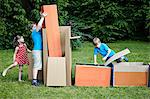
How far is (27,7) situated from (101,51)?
6.53 metres

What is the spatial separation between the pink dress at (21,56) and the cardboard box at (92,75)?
125 cm

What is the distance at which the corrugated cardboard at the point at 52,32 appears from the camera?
7.59 m

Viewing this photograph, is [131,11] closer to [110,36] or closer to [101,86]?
[110,36]

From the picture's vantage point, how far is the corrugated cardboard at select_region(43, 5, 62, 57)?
299 inches

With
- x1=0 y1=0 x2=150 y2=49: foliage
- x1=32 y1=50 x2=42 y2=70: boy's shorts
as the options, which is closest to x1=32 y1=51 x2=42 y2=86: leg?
x1=32 y1=50 x2=42 y2=70: boy's shorts

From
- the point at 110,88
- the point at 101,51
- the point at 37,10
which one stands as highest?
the point at 37,10

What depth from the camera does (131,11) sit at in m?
16.8

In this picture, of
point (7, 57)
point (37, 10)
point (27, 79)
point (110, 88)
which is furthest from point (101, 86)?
point (37, 10)

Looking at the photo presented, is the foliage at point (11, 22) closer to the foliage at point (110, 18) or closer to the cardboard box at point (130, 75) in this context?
the foliage at point (110, 18)

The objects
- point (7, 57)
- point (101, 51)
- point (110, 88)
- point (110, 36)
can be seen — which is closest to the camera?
point (110, 88)

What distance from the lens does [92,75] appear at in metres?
7.44

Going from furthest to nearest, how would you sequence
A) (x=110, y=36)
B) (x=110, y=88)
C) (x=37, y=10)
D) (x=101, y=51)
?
1. (x=110, y=36)
2. (x=37, y=10)
3. (x=101, y=51)
4. (x=110, y=88)

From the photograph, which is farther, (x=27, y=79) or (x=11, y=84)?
(x=27, y=79)

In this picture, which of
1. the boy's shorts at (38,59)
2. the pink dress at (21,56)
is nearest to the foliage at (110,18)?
the pink dress at (21,56)
